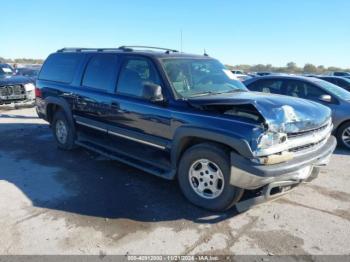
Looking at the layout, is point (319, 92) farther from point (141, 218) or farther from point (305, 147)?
point (141, 218)

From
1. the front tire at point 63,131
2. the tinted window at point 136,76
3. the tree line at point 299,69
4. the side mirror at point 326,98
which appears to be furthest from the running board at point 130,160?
the tree line at point 299,69

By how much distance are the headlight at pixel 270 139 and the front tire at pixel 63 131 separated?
13.2ft

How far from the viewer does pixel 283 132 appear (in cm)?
377

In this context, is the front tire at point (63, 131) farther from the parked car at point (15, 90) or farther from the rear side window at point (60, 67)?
the parked car at point (15, 90)

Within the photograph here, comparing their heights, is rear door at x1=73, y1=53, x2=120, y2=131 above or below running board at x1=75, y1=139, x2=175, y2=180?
above

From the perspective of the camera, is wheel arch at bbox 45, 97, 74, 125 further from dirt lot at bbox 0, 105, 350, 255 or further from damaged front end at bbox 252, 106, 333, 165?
damaged front end at bbox 252, 106, 333, 165

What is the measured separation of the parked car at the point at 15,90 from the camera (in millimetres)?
11891

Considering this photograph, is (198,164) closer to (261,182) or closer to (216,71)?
(261,182)

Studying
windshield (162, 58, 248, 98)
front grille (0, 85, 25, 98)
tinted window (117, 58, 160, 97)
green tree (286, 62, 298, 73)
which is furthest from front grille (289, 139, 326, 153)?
green tree (286, 62, 298, 73)

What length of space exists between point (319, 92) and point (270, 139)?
482 centimetres

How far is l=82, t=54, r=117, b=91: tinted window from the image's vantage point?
5.43 meters

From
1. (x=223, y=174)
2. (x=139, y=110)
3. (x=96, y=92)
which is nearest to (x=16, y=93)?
(x=96, y=92)

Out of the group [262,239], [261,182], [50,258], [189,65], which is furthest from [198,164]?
[50,258]

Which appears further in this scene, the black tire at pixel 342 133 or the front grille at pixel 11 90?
the front grille at pixel 11 90
